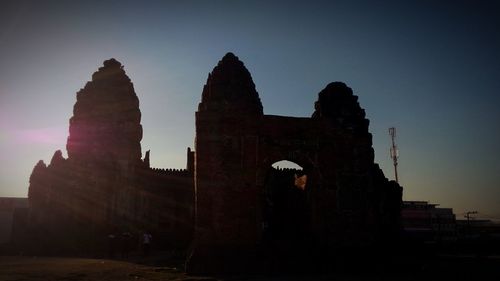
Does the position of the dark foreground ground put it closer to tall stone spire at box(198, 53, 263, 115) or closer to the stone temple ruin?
the stone temple ruin

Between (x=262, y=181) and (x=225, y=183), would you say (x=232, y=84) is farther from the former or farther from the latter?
(x=225, y=183)

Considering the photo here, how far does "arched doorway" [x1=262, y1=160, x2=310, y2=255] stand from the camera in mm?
12784

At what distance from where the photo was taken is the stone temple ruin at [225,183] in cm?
1248

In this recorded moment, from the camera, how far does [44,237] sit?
2744 centimetres

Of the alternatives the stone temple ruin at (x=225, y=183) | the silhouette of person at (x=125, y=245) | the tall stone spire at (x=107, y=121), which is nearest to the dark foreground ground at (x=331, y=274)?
the stone temple ruin at (x=225, y=183)

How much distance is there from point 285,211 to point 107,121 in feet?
64.1

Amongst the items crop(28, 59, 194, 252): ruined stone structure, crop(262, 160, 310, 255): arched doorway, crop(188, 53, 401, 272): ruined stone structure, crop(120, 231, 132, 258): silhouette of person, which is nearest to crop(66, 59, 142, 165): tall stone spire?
crop(28, 59, 194, 252): ruined stone structure

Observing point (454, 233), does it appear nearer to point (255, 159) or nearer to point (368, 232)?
point (368, 232)

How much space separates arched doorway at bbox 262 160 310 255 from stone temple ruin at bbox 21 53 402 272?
0.05 metres

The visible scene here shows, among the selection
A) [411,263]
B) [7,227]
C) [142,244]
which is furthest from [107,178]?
[7,227]

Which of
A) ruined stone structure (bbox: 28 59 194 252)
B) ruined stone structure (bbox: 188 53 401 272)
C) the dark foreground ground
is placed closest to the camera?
the dark foreground ground

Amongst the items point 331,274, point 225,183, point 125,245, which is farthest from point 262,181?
point 125,245

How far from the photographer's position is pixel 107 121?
32.5 metres

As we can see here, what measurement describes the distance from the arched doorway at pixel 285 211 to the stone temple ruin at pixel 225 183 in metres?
0.05
